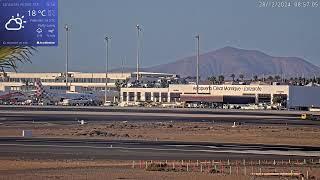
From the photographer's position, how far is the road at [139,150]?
43156 mm

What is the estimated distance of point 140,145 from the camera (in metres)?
52.8

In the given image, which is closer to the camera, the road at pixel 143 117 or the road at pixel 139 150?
the road at pixel 139 150

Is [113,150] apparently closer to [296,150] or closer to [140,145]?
[140,145]

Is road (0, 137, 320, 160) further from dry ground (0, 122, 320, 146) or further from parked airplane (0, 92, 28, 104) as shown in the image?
parked airplane (0, 92, 28, 104)

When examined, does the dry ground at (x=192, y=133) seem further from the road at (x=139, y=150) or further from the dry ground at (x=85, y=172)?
the dry ground at (x=85, y=172)

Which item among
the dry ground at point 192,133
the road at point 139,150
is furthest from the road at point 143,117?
the road at point 139,150

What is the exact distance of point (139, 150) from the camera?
1887 inches

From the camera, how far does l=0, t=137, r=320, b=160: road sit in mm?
43156

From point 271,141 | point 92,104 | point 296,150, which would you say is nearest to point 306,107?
point 92,104

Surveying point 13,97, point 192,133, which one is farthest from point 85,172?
point 13,97
